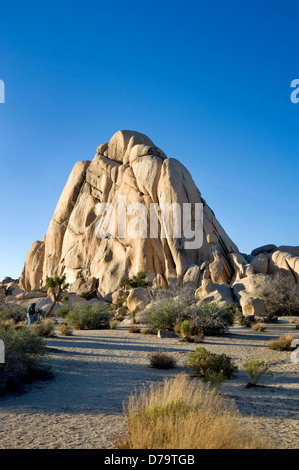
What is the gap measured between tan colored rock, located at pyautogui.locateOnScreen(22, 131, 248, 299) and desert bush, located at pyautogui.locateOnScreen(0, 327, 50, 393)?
93.5 feet

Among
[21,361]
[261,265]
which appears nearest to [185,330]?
[21,361]

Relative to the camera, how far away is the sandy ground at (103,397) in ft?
20.0

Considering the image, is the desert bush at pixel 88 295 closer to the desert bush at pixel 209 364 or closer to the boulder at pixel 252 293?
the boulder at pixel 252 293

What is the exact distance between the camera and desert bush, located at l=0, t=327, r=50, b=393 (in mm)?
8977

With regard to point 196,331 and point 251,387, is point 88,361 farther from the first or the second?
point 196,331

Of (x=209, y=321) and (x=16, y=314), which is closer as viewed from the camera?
(x=209, y=321)

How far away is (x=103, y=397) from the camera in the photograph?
8.59 m

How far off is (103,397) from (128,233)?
3849 cm

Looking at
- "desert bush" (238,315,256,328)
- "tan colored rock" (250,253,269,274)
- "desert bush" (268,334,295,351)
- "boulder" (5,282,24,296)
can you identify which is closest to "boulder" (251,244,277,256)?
"tan colored rock" (250,253,269,274)

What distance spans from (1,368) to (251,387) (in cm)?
597

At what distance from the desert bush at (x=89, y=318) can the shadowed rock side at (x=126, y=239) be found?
14860 mm

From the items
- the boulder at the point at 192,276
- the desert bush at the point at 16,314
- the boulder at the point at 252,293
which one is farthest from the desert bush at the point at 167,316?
the boulder at the point at 192,276

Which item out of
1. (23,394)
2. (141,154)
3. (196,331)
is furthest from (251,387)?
(141,154)

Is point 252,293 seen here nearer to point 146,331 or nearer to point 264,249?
point 146,331
